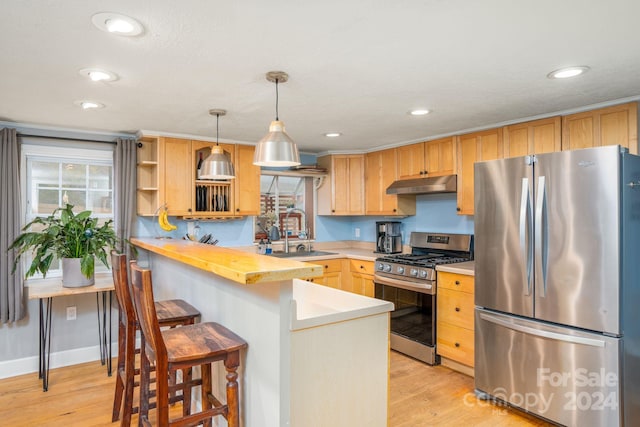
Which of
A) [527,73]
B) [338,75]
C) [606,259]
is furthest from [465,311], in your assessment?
[338,75]

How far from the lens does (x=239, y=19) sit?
164 cm

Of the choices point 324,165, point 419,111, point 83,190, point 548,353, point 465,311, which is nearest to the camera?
point 548,353

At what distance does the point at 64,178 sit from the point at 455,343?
3925 mm

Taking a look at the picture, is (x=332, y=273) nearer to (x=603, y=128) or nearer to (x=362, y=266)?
(x=362, y=266)

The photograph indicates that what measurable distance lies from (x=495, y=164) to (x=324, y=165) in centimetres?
258

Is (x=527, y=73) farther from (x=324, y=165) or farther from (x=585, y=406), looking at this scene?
(x=324, y=165)

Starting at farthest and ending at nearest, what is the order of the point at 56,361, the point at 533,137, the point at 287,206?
the point at 287,206
the point at 56,361
the point at 533,137

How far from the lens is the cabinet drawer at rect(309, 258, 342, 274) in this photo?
4535mm

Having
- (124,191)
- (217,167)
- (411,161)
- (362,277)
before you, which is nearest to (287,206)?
(362,277)

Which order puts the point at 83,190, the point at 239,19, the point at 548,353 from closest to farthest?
the point at 239,19
the point at 548,353
the point at 83,190

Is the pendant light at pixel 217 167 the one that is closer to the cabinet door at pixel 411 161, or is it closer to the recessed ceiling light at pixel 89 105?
the recessed ceiling light at pixel 89 105

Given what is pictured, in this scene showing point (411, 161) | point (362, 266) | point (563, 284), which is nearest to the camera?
point (563, 284)

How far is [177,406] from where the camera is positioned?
2.87 meters

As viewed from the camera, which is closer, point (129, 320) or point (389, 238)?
point (129, 320)
